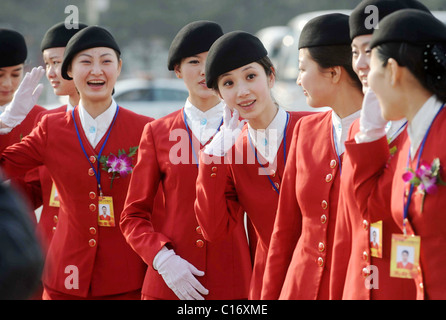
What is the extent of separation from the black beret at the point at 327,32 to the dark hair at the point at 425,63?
2.36 feet

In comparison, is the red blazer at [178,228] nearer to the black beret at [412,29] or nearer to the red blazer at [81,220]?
the red blazer at [81,220]

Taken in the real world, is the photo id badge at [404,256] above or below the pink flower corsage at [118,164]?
below

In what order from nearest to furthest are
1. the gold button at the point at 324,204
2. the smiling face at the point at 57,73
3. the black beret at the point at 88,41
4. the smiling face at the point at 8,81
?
the gold button at the point at 324,204
the black beret at the point at 88,41
the smiling face at the point at 57,73
the smiling face at the point at 8,81

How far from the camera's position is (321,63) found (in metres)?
3.38

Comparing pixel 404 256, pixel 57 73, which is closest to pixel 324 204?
pixel 404 256

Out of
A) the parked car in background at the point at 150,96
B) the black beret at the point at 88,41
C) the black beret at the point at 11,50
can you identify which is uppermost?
the parked car in background at the point at 150,96

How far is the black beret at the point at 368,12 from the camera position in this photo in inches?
122

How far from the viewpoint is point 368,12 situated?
3.14 m

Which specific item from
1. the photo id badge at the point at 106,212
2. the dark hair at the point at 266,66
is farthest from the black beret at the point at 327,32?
the photo id badge at the point at 106,212

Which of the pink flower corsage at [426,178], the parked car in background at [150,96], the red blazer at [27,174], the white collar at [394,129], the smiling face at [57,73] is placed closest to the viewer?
the pink flower corsage at [426,178]

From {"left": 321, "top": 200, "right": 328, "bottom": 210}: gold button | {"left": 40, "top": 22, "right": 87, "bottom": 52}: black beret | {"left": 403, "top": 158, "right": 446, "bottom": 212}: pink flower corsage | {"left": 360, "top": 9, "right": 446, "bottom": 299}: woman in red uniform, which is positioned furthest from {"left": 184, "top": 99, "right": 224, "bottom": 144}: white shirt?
{"left": 403, "top": 158, "right": 446, "bottom": 212}: pink flower corsage

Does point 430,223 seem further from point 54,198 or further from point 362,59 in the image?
point 54,198

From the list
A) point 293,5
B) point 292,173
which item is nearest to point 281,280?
point 292,173

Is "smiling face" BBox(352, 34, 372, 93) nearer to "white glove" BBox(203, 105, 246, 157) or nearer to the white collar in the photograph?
the white collar
